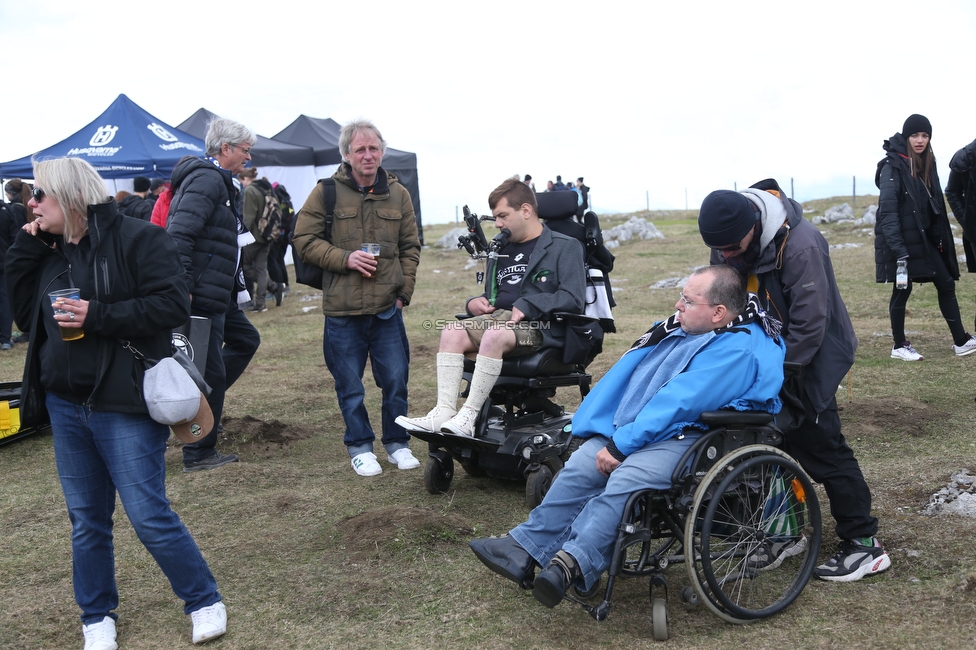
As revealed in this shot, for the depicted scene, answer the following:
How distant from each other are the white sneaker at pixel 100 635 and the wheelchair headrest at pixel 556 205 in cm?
338

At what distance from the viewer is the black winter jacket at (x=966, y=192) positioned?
650 cm

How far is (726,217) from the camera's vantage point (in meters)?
3.37

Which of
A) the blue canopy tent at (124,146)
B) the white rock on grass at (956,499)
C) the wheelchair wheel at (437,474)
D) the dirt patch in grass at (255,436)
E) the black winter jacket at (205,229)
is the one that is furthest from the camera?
the blue canopy tent at (124,146)

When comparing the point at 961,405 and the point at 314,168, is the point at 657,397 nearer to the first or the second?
the point at 961,405

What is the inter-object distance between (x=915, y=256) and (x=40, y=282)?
22.1 feet

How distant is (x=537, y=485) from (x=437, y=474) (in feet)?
2.17

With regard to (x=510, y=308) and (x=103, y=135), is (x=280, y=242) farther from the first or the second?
(x=510, y=308)

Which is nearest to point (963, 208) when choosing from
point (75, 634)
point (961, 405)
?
point (961, 405)

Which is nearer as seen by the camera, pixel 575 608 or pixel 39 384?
pixel 39 384

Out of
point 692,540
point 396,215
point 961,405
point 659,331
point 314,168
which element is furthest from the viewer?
point 314,168

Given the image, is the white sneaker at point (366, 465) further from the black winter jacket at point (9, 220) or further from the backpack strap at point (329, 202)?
the black winter jacket at point (9, 220)

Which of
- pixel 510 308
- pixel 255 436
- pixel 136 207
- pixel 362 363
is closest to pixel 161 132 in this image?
pixel 136 207

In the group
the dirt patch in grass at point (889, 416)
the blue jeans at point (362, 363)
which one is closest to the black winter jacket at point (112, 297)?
the blue jeans at point (362, 363)

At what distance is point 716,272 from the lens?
337cm
